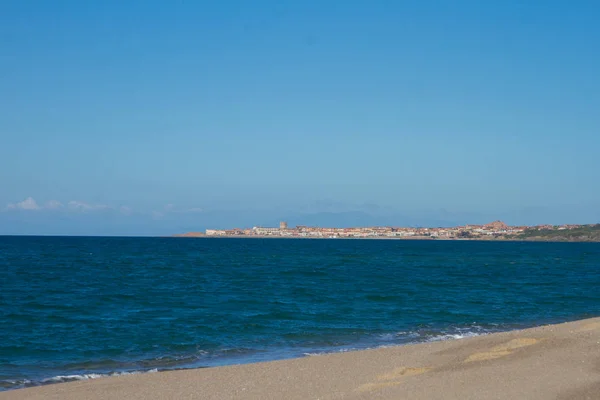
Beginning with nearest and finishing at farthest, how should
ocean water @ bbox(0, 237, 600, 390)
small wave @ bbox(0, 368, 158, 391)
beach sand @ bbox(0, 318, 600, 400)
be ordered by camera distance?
beach sand @ bbox(0, 318, 600, 400) → small wave @ bbox(0, 368, 158, 391) → ocean water @ bbox(0, 237, 600, 390)

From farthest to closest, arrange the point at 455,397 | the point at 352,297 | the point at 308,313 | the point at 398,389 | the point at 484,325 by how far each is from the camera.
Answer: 1. the point at 352,297
2. the point at 308,313
3. the point at 484,325
4. the point at 398,389
5. the point at 455,397

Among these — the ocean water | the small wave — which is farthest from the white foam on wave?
the ocean water

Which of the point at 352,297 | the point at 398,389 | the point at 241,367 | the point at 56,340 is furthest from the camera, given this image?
the point at 352,297

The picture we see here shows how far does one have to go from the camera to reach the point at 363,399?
11.8 meters

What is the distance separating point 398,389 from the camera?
40.6 ft

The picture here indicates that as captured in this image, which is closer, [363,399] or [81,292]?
[363,399]

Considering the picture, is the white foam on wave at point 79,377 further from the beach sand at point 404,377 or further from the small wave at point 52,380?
the beach sand at point 404,377

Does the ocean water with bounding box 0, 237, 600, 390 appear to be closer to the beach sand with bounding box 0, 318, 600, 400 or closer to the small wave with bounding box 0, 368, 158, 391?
the small wave with bounding box 0, 368, 158, 391

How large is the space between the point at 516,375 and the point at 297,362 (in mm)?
5592

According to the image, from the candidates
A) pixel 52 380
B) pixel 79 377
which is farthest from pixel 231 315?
pixel 52 380

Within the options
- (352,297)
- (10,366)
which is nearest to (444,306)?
(352,297)

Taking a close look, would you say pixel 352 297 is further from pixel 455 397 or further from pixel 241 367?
pixel 455 397

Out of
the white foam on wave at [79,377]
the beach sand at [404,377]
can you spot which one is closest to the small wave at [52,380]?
the white foam on wave at [79,377]

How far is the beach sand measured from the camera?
12.1m
